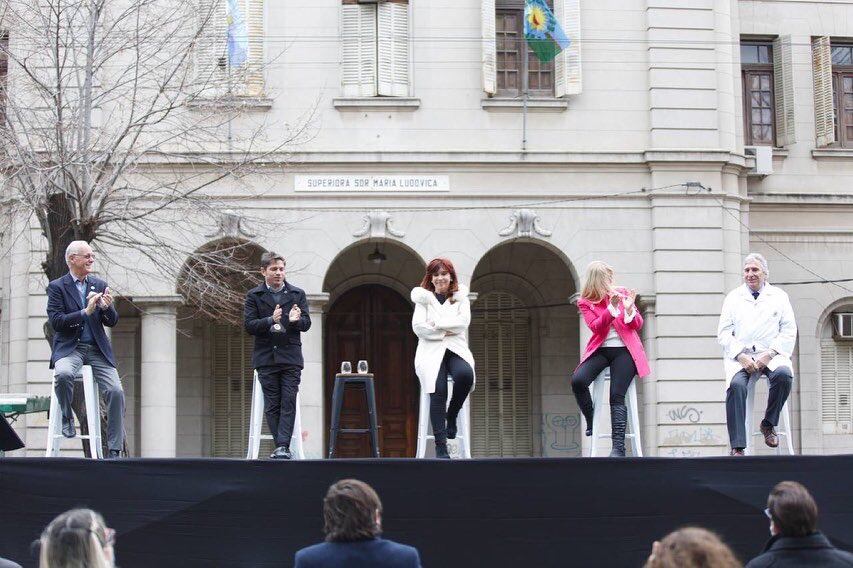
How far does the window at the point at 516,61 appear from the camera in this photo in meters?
21.9

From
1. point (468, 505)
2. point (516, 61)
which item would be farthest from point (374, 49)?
point (468, 505)

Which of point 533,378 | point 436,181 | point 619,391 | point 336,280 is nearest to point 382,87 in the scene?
point 436,181

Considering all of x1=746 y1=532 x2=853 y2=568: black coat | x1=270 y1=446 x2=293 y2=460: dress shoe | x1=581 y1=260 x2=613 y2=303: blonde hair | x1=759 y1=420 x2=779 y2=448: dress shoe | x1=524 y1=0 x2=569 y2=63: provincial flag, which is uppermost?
x1=524 y1=0 x2=569 y2=63: provincial flag

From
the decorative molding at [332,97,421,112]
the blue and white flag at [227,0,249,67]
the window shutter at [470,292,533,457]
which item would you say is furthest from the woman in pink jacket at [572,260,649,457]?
the window shutter at [470,292,533,457]

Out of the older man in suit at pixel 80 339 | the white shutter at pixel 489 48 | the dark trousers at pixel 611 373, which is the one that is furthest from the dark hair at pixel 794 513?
the white shutter at pixel 489 48

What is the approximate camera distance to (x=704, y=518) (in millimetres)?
9250

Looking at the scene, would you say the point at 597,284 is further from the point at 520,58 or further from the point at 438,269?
the point at 520,58

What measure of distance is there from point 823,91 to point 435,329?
14792 mm

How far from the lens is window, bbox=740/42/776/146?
23891mm

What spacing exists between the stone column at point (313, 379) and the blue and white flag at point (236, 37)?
3815 millimetres

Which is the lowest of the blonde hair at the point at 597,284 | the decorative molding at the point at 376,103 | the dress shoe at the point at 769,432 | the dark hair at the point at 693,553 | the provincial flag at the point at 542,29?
the dark hair at the point at 693,553

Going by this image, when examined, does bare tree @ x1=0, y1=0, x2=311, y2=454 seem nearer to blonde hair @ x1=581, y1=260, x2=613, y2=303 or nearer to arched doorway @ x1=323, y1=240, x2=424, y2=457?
arched doorway @ x1=323, y1=240, x2=424, y2=457

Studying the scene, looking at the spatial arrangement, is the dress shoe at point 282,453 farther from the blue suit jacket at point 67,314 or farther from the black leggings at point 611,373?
the black leggings at point 611,373

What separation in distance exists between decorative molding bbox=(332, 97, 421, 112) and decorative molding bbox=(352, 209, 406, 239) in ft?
5.53
